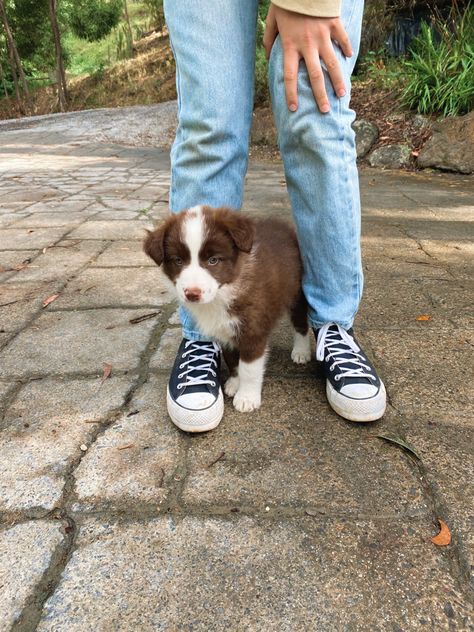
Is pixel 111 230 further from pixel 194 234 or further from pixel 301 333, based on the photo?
pixel 194 234

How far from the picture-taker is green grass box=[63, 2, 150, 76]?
76.0 ft

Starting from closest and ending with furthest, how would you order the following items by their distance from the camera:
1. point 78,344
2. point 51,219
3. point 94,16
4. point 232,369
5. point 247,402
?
1. point 247,402
2. point 232,369
3. point 78,344
4. point 51,219
5. point 94,16

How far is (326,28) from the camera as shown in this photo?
1531 mm

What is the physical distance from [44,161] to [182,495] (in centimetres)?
790

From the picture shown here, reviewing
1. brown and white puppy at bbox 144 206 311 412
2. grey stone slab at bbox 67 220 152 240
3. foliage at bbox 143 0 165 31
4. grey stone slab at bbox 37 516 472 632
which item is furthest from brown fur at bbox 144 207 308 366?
foliage at bbox 143 0 165 31

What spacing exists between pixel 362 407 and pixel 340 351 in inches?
11.2

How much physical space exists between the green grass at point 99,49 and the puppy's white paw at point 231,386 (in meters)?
22.3

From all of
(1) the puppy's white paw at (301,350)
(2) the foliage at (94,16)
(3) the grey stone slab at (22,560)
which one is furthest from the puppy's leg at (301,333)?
(2) the foliage at (94,16)

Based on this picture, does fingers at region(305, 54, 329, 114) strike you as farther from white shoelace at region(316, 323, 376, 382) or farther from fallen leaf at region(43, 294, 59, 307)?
fallen leaf at region(43, 294, 59, 307)

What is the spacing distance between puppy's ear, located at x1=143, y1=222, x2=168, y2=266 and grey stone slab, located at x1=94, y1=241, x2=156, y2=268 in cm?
157

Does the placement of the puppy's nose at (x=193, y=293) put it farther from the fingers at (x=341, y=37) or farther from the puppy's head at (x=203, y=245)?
the fingers at (x=341, y=37)

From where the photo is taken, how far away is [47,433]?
1663mm

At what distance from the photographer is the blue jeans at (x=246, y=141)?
5.40 ft

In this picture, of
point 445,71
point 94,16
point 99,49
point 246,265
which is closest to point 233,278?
point 246,265
